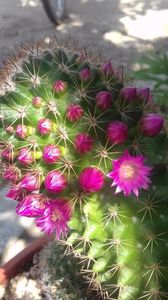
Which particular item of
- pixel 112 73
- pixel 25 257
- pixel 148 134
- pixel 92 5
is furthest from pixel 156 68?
pixel 92 5

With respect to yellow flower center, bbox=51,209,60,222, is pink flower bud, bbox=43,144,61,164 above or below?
above

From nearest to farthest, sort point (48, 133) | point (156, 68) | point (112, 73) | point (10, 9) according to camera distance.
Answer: point (48, 133), point (112, 73), point (156, 68), point (10, 9)

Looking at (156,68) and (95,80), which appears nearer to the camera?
(95,80)

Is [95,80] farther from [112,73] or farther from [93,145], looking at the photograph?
[93,145]

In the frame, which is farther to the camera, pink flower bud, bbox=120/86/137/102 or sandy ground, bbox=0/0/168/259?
sandy ground, bbox=0/0/168/259

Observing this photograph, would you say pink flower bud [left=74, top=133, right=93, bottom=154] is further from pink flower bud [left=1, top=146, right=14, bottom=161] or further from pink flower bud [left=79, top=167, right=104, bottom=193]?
pink flower bud [left=1, top=146, right=14, bottom=161]

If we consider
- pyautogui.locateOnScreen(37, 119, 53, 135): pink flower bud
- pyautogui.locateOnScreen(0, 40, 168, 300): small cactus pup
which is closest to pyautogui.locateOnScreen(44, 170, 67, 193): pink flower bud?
pyautogui.locateOnScreen(0, 40, 168, 300): small cactus pup
